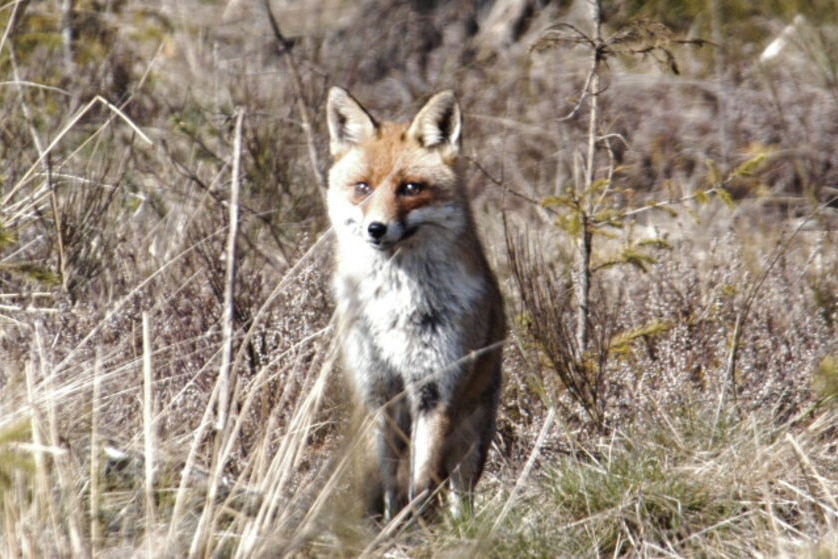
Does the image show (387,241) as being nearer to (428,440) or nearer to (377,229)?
(377,229)

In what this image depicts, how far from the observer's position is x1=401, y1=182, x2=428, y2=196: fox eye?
5.05 metres

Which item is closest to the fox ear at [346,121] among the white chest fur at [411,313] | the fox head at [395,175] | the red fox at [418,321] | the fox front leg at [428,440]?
the fox head at [395,175]

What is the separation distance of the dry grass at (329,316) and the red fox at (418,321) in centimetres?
21

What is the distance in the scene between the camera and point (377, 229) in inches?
191

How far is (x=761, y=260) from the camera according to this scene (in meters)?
6.79

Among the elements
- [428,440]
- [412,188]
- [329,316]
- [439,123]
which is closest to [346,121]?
[439,123]

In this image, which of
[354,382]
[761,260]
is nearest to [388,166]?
[354,382]

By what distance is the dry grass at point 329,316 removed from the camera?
349 centimetres

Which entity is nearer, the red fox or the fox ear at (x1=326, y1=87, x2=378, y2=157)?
the red fox

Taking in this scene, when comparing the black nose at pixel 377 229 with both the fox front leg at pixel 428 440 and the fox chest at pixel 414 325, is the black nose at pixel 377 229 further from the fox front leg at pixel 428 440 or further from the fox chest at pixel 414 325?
the fox front leg at pixel 428 440

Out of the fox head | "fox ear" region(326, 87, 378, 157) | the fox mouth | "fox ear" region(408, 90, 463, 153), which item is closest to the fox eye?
the fox head

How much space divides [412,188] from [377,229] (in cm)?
32

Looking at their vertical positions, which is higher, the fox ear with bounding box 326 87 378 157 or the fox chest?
the fox ear with bounding box 326 87 378 157

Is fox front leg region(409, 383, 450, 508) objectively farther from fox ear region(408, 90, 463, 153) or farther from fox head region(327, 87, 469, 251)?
fox ear region(408, 90, 463, 153)
